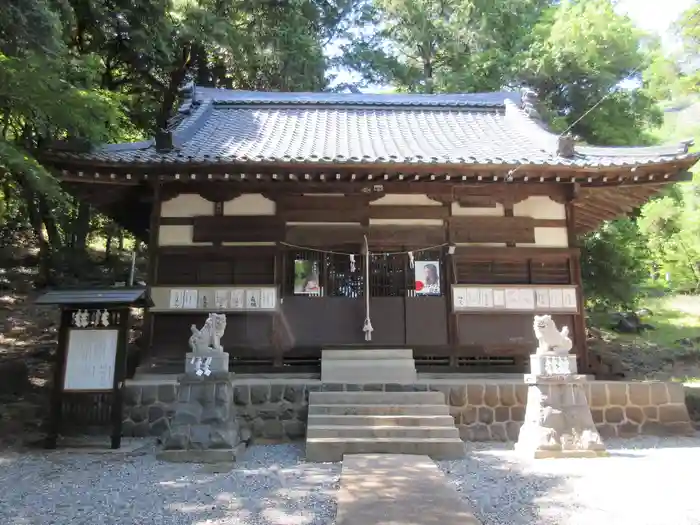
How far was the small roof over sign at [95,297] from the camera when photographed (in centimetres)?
673

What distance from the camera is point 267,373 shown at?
27.7 ft

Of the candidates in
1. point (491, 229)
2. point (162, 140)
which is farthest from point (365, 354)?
point (162, 140)

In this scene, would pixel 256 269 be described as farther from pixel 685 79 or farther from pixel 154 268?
pixel 685 79

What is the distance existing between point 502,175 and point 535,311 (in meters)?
2.45

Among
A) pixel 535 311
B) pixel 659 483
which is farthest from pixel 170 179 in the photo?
pixel 659 483

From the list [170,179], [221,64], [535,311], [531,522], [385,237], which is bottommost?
[531,522]

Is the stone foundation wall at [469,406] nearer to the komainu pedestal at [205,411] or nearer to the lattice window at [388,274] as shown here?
the komainu pedestal at [205,411]

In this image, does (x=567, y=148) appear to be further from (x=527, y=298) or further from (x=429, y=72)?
(x=429, y=72)

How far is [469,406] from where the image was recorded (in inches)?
298

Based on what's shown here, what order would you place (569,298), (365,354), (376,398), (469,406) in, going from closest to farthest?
(376,398)
(469,406)
(365,354)
(569,298)

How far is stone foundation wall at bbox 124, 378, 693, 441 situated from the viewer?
7.49m

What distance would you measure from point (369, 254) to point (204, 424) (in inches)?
159

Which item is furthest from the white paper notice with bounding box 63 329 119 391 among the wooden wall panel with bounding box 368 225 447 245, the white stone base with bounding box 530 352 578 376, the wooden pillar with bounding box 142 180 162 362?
the white stone base with bounding box 530 352 578 376

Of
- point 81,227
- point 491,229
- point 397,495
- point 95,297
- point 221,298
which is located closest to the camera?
point 397,495
